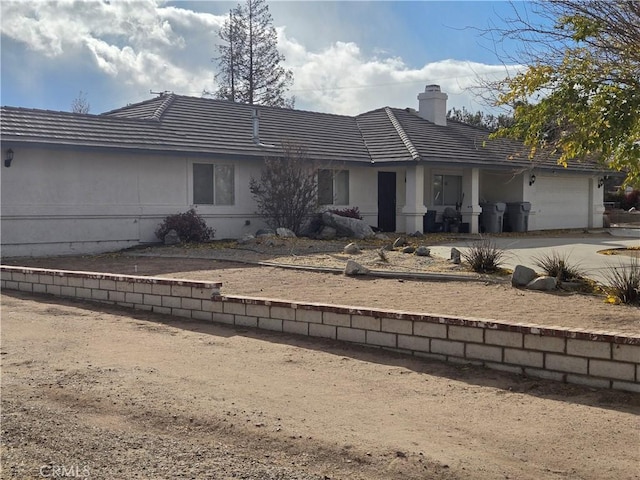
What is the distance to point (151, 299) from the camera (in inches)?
370

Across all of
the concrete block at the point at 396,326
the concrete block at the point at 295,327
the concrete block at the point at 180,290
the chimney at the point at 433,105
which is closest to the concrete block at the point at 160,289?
the concrete block at the point at 180,290

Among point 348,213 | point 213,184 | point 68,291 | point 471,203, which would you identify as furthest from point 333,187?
point 68,291

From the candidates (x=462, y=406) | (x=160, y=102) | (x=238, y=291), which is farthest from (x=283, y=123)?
(x=462, y=406)

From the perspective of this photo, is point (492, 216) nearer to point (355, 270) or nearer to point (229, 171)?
point (229, 171)

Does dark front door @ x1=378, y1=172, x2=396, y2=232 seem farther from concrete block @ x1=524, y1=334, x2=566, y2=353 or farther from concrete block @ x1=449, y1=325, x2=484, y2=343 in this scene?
concrete block @ x1=524, y1=334, x2=566, y2=353

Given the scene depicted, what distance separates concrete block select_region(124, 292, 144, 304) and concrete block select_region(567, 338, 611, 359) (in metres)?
6.24

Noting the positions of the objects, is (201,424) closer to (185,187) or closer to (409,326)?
(409,326)

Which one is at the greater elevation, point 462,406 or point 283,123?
point 283,123

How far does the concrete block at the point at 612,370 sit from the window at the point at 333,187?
16.5 meters

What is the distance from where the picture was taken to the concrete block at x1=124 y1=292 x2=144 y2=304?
376 inches

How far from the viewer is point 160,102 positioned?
23.3 metres

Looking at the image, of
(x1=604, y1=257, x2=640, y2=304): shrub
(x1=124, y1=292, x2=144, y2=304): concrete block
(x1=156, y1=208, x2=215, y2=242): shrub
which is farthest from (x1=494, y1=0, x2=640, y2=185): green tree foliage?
(x1=156, y1=208, x2=215, y2=242): shrub

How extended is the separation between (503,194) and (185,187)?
13.8 metres

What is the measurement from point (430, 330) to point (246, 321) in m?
2.66
